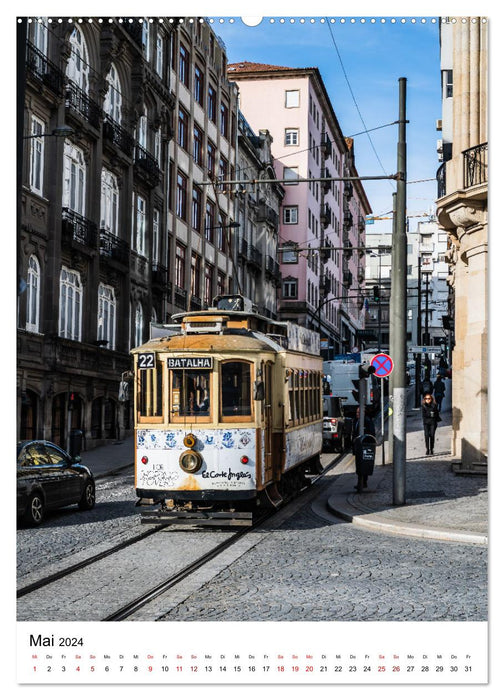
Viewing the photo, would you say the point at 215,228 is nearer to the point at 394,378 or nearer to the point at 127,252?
the point at 127,252

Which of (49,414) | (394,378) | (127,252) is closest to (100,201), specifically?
(127,252)

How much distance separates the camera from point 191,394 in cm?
1430

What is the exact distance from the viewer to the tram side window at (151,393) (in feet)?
47.1

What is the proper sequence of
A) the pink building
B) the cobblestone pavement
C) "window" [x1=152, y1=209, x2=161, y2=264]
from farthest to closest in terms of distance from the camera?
1. the pink building
2. "window" [x1=152, y1=209, x2=161, y2=264]
3. the cobblestone pavement

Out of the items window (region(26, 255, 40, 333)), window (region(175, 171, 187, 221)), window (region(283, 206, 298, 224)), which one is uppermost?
window (region(283, 206, 298, 224))

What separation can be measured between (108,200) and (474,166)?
40.0ft

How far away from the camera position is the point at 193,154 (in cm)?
3070

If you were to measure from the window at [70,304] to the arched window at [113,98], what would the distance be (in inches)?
232

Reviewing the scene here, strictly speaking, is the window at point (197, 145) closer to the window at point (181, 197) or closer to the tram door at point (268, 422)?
the window at point (181, 197)

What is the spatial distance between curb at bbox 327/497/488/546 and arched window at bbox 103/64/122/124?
1423cm

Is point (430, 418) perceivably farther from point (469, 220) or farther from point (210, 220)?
point (210, 220)

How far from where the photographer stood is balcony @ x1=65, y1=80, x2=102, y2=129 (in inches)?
875

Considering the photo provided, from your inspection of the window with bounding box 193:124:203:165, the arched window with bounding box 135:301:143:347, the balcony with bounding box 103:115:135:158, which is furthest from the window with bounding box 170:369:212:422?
the window with bounding box 193:124:203:165

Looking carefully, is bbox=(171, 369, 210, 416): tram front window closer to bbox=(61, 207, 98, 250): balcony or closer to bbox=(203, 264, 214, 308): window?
bbox=(61, 207, 98, 250): balcony
